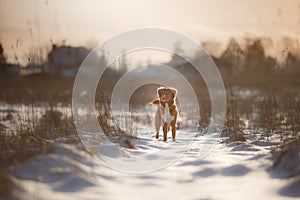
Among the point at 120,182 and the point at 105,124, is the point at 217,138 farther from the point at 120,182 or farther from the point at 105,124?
the point at 120,182

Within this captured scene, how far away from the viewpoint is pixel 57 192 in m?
2.49

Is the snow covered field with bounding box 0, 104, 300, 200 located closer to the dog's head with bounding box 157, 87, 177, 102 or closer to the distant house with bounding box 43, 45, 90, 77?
the dog's head with bounding box 157, 87, 177, 102

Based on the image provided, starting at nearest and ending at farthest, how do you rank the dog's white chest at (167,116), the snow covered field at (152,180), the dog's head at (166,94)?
the snow covered field at (152,180), the dog's white chest at (167,116), the dog's head at (166,94)

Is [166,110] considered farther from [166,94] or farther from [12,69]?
[12,69]

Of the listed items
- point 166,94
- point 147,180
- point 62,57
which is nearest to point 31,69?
point 62,57

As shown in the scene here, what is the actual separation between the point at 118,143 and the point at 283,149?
2.03m

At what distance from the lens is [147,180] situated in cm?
292

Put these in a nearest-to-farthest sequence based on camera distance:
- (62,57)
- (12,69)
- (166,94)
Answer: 1. (166,94)
2. (12,69)
3. (62,57)

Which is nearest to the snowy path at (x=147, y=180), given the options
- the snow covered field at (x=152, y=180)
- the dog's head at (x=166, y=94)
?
the snow covered field at (x=152, y=180)

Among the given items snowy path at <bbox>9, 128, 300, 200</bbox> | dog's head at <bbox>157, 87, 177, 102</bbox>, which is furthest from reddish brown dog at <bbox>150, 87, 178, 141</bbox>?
snowy path at <bbox>9, 128, 300, 200</bbox>

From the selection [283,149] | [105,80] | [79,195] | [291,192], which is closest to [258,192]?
[291,192]

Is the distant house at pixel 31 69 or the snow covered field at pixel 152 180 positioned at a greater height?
the distant house at pixel 31 69

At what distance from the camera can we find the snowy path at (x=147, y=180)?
8.29ft

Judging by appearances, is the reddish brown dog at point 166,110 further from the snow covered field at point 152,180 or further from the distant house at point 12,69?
the distant house at point 12,69
